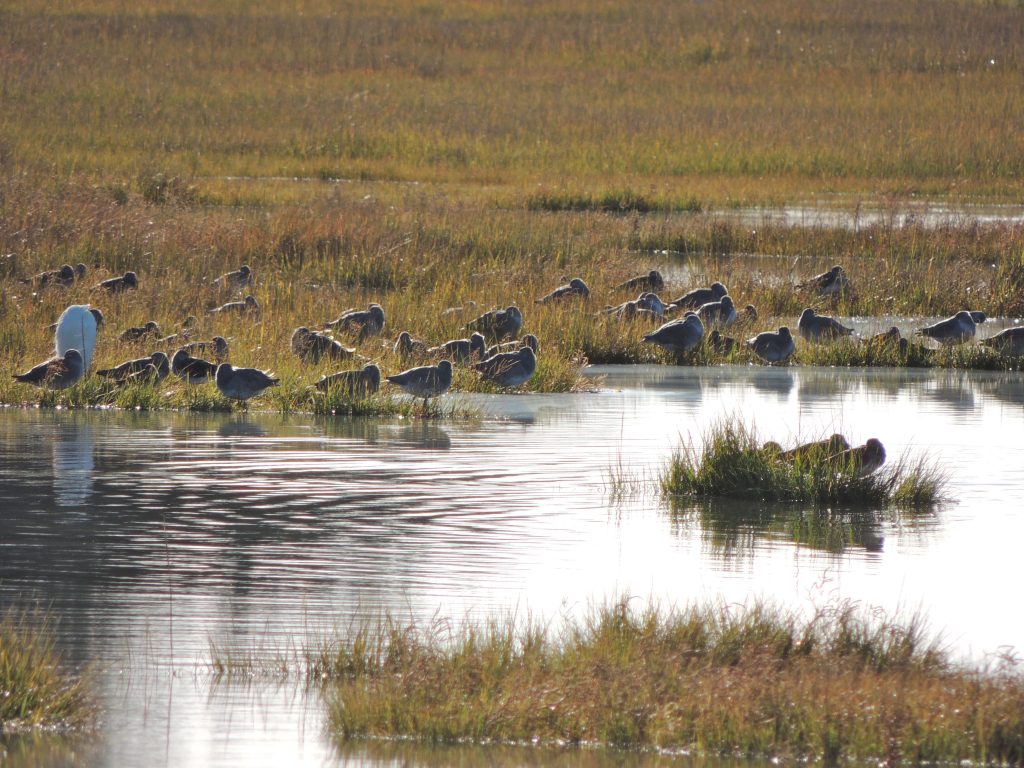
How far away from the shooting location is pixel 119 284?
19781mm

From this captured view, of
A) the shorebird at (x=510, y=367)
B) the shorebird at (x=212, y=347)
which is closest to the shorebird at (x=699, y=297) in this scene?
the shorebird at (x=510, y=367)

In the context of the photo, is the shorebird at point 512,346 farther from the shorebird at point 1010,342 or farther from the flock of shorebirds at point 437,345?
the shorebird at point 1010,342

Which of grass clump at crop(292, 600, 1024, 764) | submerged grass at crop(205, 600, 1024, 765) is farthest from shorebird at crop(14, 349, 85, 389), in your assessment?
grass clump at crop(292, 600, 1024, 764)

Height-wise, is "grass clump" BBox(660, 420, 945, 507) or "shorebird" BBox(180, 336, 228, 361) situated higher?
"shorebird" BBox(180, 336, 228, 361)

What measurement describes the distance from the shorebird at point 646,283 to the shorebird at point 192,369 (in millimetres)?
8339

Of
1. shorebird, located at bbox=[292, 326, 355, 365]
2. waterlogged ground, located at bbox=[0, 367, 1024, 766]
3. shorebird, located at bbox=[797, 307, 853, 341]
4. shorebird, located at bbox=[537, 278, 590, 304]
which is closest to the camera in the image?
waterlogged ground, located at bbox=[0, 367, 1024, 766]

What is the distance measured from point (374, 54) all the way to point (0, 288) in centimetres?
4597

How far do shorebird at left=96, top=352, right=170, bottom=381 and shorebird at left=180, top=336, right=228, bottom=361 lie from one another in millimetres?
538

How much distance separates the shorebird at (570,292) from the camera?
2034 cm

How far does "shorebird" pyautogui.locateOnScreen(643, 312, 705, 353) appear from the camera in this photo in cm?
1845

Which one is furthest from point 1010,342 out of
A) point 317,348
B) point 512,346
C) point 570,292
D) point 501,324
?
point 317,348

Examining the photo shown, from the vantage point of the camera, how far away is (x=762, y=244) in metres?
28.1

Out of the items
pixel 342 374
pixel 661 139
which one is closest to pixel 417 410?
pixel 342 374

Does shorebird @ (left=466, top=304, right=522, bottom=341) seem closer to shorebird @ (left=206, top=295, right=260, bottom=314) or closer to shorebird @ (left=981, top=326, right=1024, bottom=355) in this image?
shorebird @ (left=206, top=295, right=260, bottom=314)
